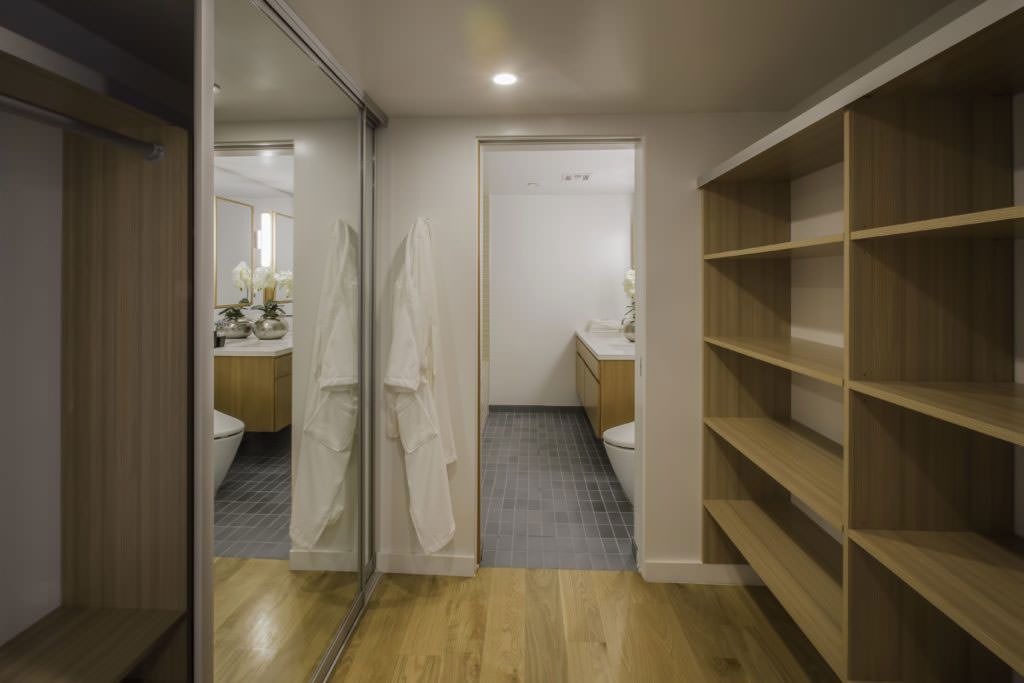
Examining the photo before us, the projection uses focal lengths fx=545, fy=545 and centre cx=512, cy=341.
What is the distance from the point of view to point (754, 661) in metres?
2.03

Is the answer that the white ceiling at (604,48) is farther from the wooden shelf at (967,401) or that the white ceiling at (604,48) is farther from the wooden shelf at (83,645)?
the wooden shelf at (83,645)

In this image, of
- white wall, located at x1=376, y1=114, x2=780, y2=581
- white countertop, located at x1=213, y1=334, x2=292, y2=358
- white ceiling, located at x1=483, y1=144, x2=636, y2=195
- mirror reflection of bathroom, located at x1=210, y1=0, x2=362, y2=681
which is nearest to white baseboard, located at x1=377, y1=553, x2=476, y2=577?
white wall, located at x1=376, y1=114, x2=780, y2=581

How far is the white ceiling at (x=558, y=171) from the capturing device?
4.38m

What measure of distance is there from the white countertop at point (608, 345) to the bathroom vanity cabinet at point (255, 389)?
2.58 meters

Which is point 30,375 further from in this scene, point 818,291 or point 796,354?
point 818,291

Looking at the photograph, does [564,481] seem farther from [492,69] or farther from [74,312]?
[74,312]

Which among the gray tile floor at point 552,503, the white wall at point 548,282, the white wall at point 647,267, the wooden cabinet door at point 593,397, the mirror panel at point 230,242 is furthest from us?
the white wall at point 548,282

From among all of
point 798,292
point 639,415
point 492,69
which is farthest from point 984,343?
point 492,69

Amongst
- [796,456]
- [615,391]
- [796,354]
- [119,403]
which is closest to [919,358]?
[796,354]

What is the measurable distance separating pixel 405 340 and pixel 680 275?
4.31 feet

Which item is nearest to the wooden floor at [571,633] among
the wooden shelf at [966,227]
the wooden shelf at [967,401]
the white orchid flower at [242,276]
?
the wooden shelf at [967,401]

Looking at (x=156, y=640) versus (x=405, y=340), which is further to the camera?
(x=405, y=340)

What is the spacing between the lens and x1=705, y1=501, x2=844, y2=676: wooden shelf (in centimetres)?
159

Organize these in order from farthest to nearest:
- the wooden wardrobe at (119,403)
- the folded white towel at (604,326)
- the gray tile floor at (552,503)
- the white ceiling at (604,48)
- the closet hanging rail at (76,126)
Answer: the folded white towel at (604,326) → the gray tile floor at (552,503) → the white ceiling at (604,48) → the wooden wardrobe at (119,403) → the closet hanging rail at (76,126)
